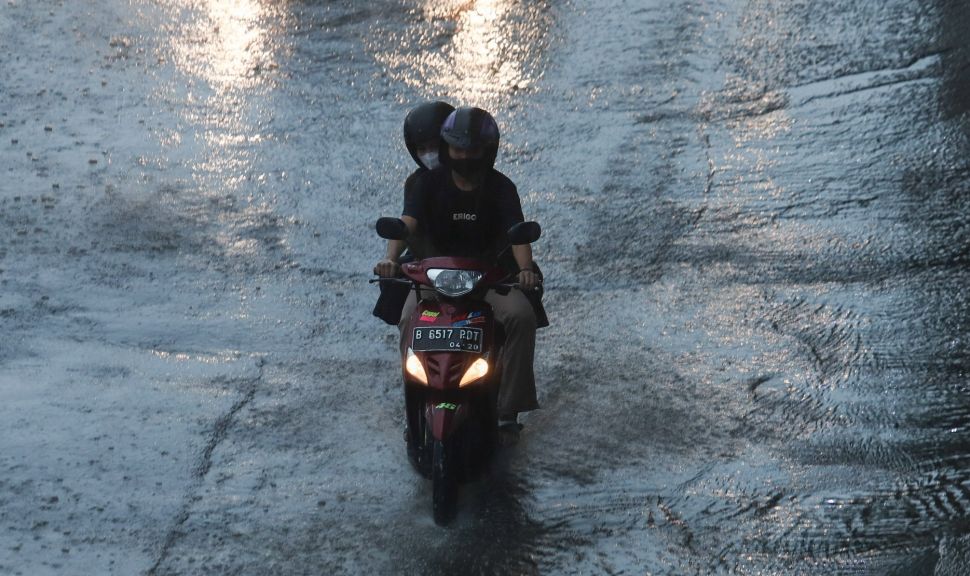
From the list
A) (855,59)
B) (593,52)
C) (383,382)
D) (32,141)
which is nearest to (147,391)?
(383,382)

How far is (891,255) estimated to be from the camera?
29.8ft

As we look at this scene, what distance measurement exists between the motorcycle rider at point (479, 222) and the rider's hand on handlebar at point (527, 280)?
243 millimetres

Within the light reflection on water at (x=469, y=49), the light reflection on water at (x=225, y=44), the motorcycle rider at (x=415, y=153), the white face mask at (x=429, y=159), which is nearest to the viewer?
the motorcycle rider at (x=415, y=153)

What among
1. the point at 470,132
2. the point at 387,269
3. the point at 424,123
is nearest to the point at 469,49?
the point at 424,123

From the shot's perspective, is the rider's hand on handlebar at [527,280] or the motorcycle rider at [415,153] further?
the motorcycle rider at [415,153]

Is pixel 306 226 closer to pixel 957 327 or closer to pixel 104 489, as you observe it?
pixel 104 489

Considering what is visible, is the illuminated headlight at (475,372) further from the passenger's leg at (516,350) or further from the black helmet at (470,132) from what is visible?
the black helmet at (470,132)

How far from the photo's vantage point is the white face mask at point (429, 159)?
299 inches

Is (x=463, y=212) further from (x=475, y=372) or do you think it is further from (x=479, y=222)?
(x=475, y=372)

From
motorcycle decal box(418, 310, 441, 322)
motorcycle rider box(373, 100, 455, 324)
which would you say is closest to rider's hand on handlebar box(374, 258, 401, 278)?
motorcycle decal box(418, 310, 441, 322)

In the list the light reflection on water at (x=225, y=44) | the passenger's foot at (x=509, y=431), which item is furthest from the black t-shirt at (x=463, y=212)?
the light reflection on water at (x=225, y=44)

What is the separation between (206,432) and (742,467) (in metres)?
2.98

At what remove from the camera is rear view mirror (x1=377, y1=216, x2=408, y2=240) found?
6.41 m

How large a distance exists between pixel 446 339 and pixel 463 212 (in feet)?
2.67
